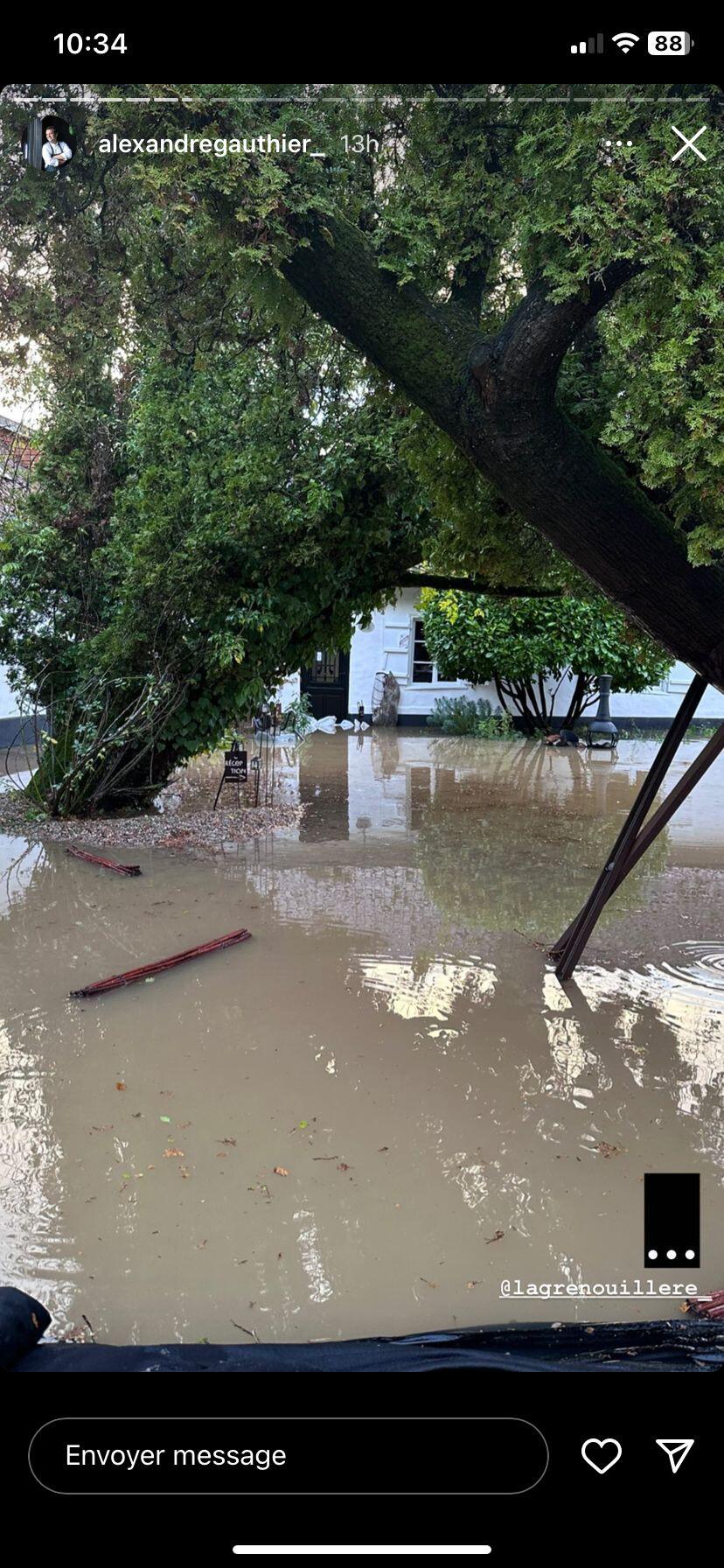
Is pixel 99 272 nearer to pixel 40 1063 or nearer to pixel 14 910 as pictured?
pixel 40 1063

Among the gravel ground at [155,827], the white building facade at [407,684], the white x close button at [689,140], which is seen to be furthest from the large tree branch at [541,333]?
the white building facade at [407,684]

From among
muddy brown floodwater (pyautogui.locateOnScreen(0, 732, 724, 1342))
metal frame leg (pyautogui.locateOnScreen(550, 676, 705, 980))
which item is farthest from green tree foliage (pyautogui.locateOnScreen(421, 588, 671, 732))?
metal frame leg (pyautogui.locateOnScreen(550, 676, 705, 980))

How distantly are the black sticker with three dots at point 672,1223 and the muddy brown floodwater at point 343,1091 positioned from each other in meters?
0.15
